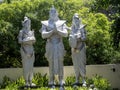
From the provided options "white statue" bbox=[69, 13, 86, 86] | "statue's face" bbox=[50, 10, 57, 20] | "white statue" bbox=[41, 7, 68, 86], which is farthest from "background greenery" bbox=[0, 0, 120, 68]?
"white statue" bbox=[41, 7, 68, 86]

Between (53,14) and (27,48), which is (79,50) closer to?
(53,14)

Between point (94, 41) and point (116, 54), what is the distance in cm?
160

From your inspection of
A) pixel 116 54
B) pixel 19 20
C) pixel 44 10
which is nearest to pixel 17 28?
pixel 19 20

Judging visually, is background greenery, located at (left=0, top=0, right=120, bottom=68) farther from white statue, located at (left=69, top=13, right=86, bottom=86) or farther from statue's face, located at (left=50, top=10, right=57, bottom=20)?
statue's face, located at (left=50, top=10, right=57, bottom=20)

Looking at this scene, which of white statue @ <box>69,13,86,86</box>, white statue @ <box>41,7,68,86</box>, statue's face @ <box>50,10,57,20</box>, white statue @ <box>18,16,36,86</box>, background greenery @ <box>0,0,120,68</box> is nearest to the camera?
white statue @ <box>41,7,68,86</box>

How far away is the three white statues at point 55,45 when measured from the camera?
43.2 feet

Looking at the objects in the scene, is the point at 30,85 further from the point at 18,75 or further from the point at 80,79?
the point at 18,75

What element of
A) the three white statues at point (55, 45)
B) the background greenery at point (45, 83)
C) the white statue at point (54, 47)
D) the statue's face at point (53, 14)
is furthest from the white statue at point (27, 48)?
the statue's face at point (53, 14)

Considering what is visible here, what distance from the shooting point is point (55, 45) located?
523 inches

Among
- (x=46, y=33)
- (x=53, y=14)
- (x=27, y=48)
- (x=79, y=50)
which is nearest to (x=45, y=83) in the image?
(x=27, y=48)

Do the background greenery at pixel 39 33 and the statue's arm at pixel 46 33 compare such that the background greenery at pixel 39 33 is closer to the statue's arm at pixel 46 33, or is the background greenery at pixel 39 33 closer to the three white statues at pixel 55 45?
the three white statues at pixel 55 45

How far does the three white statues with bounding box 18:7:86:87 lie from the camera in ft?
43.2

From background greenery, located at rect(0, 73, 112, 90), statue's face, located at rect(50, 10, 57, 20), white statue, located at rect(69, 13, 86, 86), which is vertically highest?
statue's face, located at rect(50, 10, 57, 20)

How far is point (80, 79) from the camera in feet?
45.4
